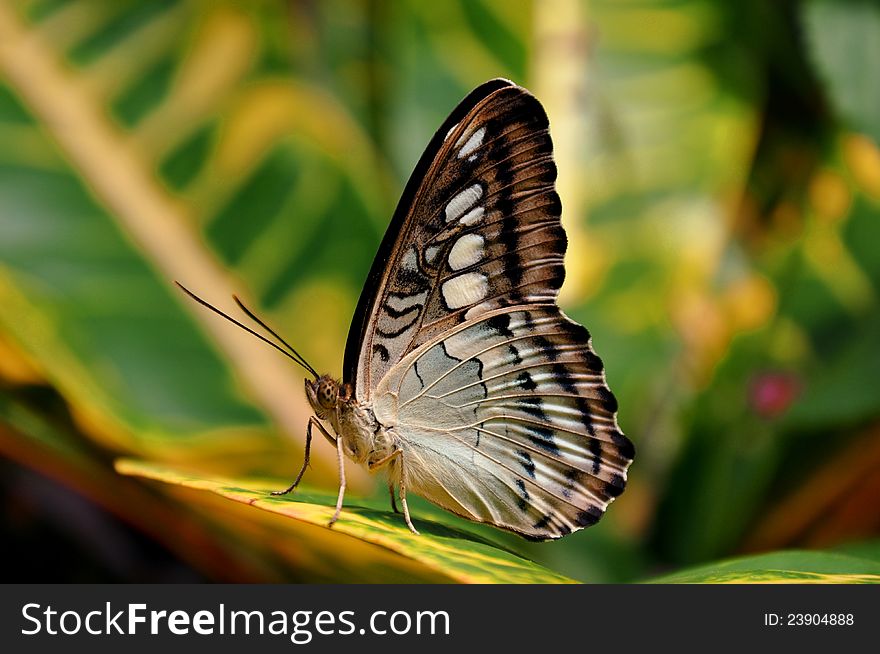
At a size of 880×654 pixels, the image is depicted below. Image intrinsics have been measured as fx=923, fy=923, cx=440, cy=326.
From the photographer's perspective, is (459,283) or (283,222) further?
(283,222)

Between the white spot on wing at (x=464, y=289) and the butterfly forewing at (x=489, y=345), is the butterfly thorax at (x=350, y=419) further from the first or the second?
the white spot on wing at (x=464, y=289)

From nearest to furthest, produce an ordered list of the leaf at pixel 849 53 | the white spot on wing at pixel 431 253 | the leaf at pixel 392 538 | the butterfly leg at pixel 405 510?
the leaf at pixel 392 538 → the butterfly leg at pixel 405 510 → the white spot on wing at pixel 431 253 → the leaf at pixel 849 53

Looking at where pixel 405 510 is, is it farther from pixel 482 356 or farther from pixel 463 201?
pixel 463 201

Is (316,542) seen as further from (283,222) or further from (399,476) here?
(283,222)

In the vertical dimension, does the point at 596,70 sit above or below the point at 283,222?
above

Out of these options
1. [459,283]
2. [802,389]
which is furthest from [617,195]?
[459,283]

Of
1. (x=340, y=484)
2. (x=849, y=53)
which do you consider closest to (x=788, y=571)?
(x=340, y=484)

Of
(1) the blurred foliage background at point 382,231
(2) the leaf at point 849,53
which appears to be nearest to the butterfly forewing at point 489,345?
(1) the blurred foliage background at point 382,231
